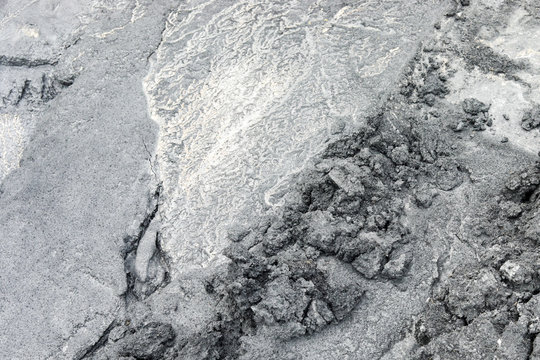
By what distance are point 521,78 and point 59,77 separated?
2.80m

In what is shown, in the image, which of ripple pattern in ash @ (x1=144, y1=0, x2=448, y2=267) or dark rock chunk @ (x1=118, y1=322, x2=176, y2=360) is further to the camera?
ripple pattern in ash @ (x1=144, y1=0, x2=448, y2=267)

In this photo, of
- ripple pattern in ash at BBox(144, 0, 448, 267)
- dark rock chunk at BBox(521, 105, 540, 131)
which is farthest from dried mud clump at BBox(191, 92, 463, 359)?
dark rock chunk at BBox(521, 105, 540, 131)

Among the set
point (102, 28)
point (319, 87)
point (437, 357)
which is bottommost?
point (437, 357)

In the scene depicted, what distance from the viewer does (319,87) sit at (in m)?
3.39

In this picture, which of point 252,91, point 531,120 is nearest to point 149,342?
point 252,91

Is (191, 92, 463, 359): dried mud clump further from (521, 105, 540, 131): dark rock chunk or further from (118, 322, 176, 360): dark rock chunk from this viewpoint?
(521, 105, 540, 131): dark rock chunk

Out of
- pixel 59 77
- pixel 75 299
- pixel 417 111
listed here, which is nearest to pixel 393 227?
pixel 417 111

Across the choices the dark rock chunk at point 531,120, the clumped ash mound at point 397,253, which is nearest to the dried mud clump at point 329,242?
the clumped ash mound at point 397,253

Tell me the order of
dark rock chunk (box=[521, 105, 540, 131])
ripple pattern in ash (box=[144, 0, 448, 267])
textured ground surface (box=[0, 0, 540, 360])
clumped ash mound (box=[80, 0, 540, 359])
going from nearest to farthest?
clumped ash mound (box=[80, 0, 540, 359]) < textured ground surface (box=[0, 0, 540, 360]) < ripple pattern in ash (box=[144, 0, 448, 267]) < dark rock chunk (box=[521, 105, 540, 131])

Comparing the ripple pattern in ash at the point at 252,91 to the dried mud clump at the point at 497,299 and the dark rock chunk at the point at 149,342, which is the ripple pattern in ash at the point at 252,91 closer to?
the dark rock chunk at the point at 149,342

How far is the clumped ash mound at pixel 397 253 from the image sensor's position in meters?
2.40

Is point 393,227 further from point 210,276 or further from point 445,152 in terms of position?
point 210,276

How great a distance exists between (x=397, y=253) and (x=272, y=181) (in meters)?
0.74

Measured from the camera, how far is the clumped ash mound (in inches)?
94.3
